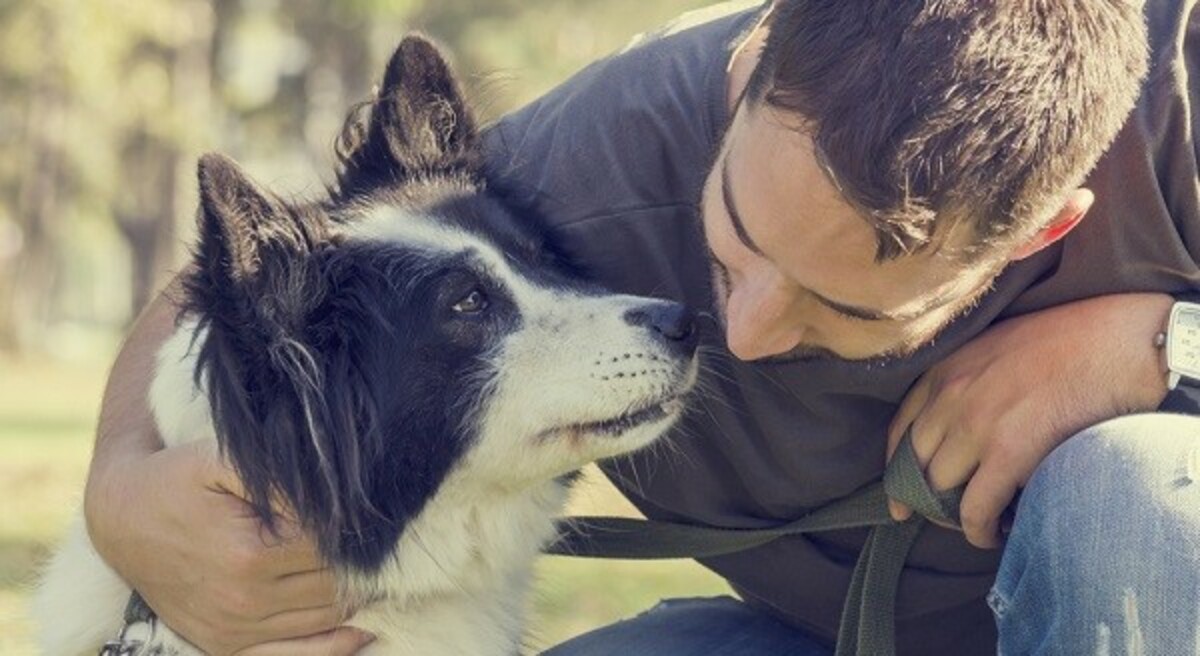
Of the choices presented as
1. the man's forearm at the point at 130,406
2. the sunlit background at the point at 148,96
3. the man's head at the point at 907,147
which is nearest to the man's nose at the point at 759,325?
the man's head at the point at 907,147

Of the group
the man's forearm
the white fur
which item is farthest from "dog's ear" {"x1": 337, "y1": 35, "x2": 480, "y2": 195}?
the man's forearm

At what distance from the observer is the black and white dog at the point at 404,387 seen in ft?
8.69

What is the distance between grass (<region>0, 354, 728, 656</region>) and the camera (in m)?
3.49

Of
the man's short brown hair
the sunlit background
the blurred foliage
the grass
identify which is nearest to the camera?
the man's short brown hair

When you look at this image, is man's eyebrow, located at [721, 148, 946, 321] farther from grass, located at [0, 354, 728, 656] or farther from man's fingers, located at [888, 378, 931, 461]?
grass, located at [0, 354, 728, 656]

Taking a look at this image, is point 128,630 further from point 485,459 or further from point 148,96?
point 148,96

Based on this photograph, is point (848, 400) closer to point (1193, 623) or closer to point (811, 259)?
point (811, 259)

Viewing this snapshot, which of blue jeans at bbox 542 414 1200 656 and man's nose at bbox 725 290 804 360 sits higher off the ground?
man's nose at bbox 725 290 804 360

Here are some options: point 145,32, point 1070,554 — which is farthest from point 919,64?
point 145,32

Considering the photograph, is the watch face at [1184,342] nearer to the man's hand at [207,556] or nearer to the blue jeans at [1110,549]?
the blue jeans at [1110,549]

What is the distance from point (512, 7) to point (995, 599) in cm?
2047

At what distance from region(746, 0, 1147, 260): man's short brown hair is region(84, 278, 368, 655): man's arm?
1.06m

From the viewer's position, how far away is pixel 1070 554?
238cm

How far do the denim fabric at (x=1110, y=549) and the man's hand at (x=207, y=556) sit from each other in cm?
111
